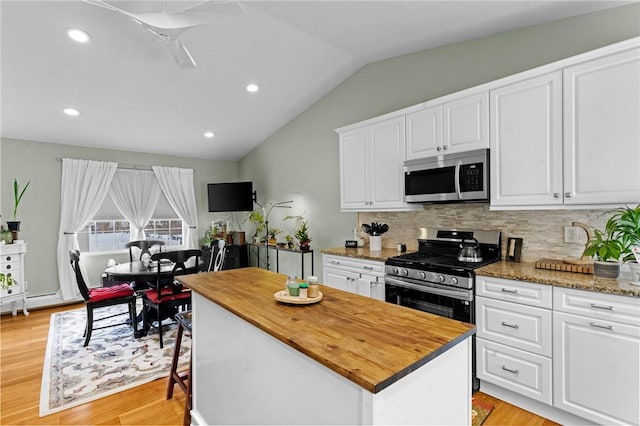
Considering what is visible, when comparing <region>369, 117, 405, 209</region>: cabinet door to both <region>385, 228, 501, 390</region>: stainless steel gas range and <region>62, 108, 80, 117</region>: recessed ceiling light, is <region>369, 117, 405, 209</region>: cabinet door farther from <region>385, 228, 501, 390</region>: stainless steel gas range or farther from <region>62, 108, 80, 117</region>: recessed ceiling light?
<region>62, 108, 80, 117</region>: recessed ceiling light

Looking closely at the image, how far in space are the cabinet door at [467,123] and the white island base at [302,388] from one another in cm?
193

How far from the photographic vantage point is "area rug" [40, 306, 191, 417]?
8.17 ft

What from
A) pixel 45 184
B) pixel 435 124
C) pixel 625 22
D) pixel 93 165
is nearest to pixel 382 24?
pixel 435 124

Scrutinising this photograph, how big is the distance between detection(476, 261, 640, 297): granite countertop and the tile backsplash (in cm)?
22

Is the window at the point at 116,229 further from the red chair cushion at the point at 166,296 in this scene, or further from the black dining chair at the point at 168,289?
the red chair cushion at the point at 166,296

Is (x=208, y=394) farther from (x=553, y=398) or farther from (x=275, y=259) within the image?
(x=275, y=259)

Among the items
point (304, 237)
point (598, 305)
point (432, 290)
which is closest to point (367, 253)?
point (432, 290)

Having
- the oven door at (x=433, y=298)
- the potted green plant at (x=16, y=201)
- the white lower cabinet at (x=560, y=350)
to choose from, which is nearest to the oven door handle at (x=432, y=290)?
the oven door at (x=433, y=298)

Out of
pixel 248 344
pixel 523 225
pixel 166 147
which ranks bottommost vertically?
pixel 248 344

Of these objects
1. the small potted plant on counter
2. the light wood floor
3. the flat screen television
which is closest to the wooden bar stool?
the light wood floor

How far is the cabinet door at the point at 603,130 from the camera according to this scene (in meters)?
1.90

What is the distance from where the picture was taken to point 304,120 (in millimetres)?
4875

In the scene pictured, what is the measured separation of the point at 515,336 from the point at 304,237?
2.93m

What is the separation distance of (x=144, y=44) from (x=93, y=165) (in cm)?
292
